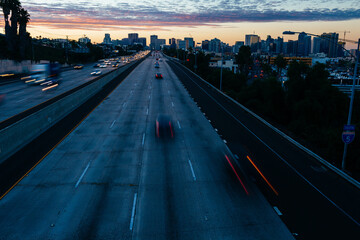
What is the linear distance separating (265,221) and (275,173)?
196 inches

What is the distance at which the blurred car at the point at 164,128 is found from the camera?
2217cm

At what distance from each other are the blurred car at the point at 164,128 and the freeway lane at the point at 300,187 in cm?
465

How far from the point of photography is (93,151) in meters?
18.5

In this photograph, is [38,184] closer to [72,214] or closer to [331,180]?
[72,214]

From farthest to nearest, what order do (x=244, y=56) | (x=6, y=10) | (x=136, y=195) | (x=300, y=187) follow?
(x=244, y=56) → (x=6, y=10) → (x=300, y=187) → (x=136, y=195)

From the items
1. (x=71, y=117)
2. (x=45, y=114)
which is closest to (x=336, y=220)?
(x=45, y=114)

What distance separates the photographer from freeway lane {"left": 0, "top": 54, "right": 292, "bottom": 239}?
10453 mm

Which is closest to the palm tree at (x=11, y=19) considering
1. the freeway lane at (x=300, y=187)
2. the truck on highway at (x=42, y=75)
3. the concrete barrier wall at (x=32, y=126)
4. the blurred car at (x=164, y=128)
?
the truck on highway at (x=42, y=75)

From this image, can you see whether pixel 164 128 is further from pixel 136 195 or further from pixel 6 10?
pixel 6 10

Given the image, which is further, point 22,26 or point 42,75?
point 22,26

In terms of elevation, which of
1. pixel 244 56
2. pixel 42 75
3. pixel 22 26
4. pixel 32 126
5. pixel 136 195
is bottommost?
pixel 136 195

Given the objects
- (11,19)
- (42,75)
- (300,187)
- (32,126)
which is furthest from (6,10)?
(300,187)

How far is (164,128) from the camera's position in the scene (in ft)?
75.5

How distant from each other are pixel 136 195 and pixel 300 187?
8479 millimetres
